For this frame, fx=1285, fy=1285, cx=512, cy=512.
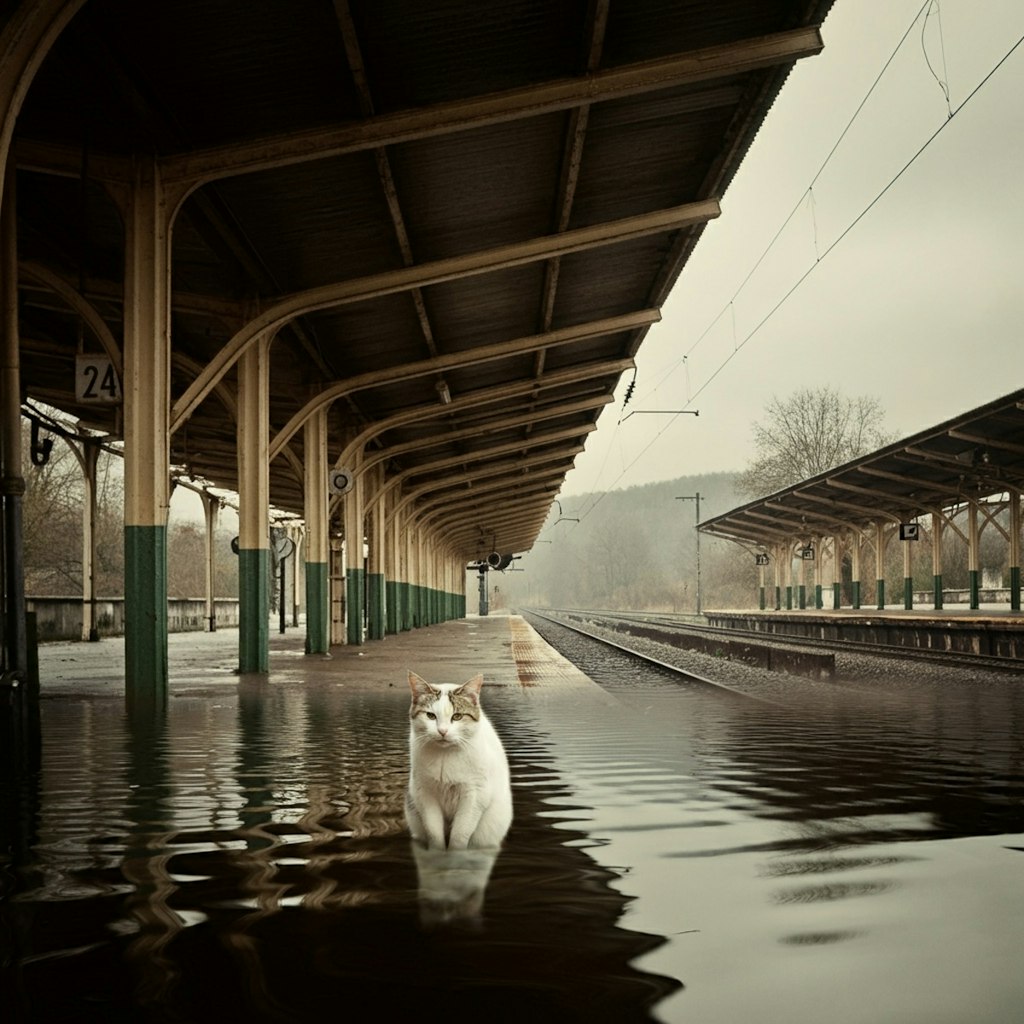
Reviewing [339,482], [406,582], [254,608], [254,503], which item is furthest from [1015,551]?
[254,503]

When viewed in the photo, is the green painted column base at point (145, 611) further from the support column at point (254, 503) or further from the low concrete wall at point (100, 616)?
the low concrete wall at point (100, 616)

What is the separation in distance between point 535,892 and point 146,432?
27.8 feet

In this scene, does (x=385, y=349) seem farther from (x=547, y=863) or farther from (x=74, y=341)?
(x=547, y=863)

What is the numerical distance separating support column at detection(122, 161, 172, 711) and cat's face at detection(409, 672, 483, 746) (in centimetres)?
750

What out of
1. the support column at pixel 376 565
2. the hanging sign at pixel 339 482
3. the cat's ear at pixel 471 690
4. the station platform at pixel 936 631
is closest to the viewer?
the cat's ear at pixel 471 690

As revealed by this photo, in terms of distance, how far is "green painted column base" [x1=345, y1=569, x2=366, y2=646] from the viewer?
24.7m

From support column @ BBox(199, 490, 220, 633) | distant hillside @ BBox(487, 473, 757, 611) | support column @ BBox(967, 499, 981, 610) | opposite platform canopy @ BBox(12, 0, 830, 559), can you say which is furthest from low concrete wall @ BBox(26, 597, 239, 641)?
distant hillside @ BBox(487, 473, 757, 611)

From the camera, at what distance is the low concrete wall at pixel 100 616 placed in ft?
85.5

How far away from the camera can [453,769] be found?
3912 millimetres

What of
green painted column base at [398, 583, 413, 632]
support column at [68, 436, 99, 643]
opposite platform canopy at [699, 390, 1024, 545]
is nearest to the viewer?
support column at [68, 436, 99, 643]

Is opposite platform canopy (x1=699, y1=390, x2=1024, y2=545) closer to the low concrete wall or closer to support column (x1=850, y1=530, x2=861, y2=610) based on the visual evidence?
support column (x1=850, y1=530, x2=861, y2=610)

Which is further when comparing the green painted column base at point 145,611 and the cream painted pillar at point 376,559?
the cream painted pillar at point 376,559

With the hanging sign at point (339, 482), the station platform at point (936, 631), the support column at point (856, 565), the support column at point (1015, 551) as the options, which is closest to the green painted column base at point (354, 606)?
the hanging sign at point (339, 482)

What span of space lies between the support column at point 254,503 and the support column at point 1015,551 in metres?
20.9
